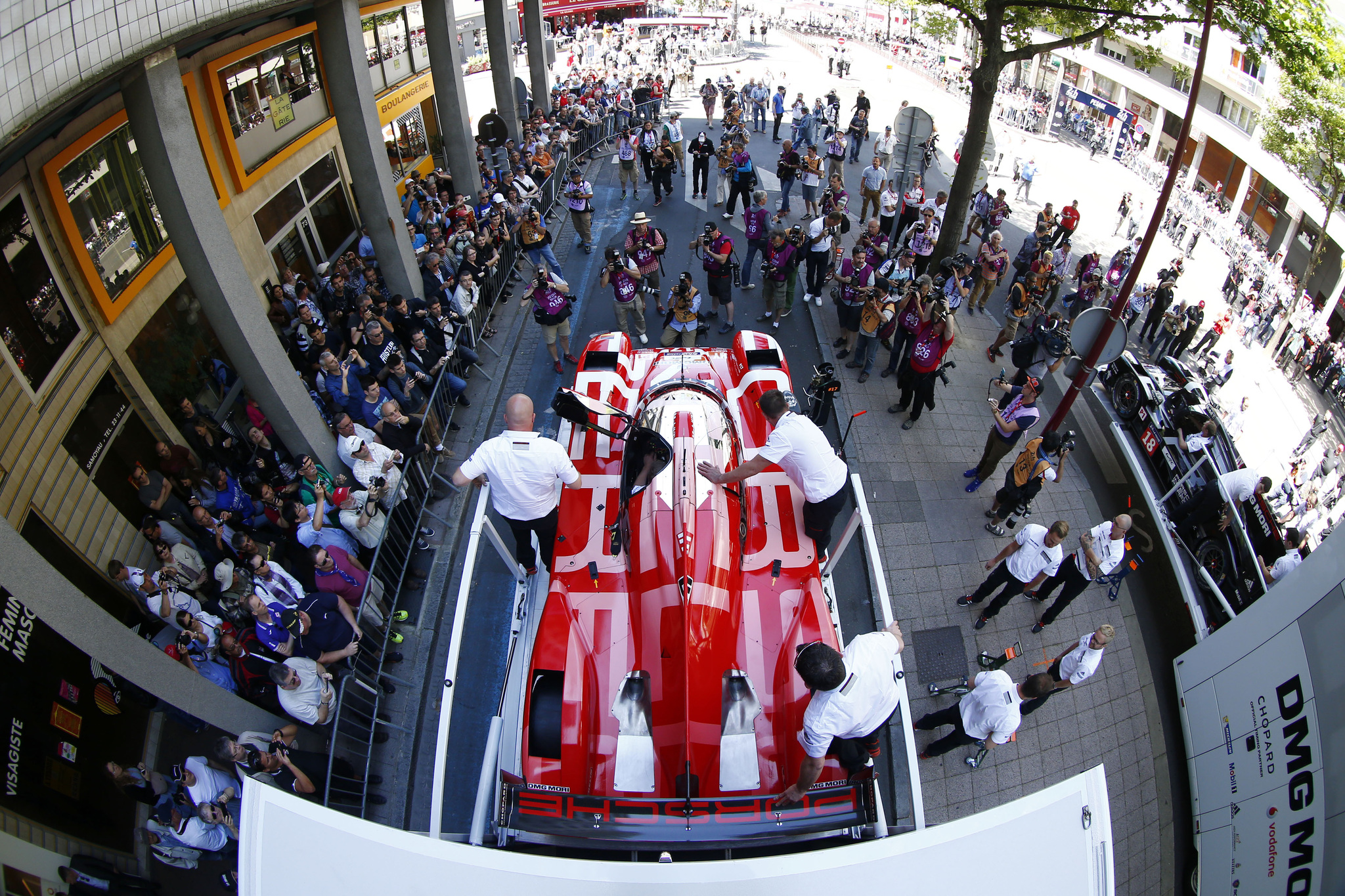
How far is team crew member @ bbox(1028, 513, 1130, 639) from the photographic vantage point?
5691 mm

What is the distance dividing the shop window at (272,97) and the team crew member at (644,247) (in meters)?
5.60

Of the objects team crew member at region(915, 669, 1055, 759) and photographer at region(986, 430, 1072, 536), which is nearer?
team crew member at region(915, 669, 1055, 759)

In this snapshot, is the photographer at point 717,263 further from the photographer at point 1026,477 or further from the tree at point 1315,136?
the tree at point 1315,136

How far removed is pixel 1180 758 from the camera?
5.73 metres

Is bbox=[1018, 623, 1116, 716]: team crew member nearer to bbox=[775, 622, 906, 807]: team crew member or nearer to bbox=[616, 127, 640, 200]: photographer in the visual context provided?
bbox=[775, 622, 906, 807]: team crew member

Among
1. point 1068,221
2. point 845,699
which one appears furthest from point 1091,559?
point 1068,221

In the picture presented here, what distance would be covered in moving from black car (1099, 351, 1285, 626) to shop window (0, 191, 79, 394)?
11.5m

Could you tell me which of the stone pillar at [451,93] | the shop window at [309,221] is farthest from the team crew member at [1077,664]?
the stone pillar at [451,93]

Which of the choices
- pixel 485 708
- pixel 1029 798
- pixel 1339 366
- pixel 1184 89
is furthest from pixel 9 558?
pixel 1184 89

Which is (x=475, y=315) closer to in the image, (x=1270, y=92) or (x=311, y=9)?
(x=311, y=9)

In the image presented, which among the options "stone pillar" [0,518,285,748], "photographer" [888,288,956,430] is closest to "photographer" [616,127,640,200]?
"photographer" [888,288,956,430]

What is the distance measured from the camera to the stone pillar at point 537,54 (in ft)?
58.1

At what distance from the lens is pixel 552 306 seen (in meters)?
8.72

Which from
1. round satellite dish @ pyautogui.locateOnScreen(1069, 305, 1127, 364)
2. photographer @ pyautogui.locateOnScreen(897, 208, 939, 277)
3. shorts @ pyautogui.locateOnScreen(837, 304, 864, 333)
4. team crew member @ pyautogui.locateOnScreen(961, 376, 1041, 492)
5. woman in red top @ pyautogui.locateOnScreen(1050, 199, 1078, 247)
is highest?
woman in red top @ pyautogui.locateOnScreen(1050, 199, 1078, 247)
